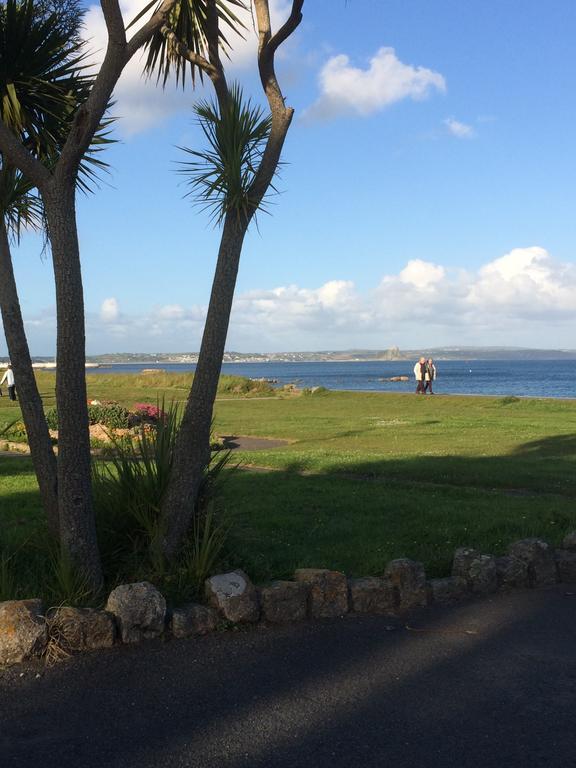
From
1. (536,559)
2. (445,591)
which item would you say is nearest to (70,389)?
(445,591)

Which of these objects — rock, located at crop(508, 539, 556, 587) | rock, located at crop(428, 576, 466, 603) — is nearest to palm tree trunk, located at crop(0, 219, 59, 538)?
rock, located at crop(428, 576, 466, 603)

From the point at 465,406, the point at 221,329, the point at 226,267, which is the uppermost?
the point at 226,267

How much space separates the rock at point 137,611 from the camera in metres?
5.21

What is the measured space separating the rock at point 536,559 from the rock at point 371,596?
1.34m

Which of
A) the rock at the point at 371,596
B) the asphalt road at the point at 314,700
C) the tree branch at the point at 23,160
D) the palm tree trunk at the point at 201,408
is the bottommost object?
the asphalt road at the point at 314,700

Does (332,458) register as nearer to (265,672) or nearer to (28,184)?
(28,184)

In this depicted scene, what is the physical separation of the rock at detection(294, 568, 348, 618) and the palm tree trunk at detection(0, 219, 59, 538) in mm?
1987

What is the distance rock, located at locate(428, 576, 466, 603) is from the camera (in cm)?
629

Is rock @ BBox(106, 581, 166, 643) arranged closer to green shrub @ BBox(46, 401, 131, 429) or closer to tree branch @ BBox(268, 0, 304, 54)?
tree branch @ BBox(268, 0, 304, 54)

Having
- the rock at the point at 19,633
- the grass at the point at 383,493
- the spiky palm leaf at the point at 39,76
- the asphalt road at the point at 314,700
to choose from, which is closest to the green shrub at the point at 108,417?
the grass at the point at 383,493

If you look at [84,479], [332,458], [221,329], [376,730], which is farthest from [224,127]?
[332,458]

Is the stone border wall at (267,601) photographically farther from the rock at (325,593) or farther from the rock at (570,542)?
the rock at (570,542)

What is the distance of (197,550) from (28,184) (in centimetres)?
338

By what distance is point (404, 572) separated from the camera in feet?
20.1
